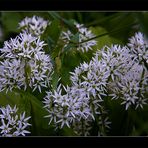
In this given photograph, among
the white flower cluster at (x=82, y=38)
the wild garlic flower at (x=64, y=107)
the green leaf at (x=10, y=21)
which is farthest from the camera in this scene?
the green leaf at (x=10, y=21)

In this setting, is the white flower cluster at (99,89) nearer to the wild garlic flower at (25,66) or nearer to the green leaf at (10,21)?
the wild garlic flower at (25,66)

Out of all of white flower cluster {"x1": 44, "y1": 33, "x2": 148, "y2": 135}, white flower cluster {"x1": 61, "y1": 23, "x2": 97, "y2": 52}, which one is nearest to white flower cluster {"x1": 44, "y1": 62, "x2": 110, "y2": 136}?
white flower cluster {"x1": 44, "y1": 33, "x2": 148, "y2": 135}

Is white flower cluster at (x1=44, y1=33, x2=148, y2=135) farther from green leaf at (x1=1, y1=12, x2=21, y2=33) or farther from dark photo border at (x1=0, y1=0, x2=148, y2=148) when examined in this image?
green leaf at (x1=1, y1=12, x2=21, y2=33)

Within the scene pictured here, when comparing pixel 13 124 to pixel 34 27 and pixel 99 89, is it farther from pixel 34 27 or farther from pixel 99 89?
pixel 34 27
